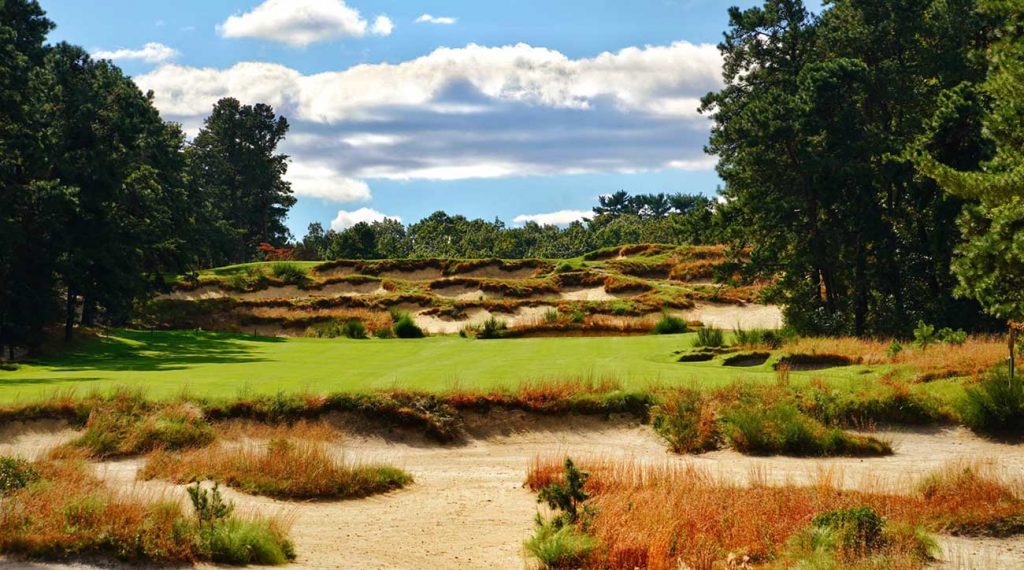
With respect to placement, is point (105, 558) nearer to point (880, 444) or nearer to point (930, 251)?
point (880, 444)

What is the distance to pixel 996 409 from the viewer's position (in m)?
19.8

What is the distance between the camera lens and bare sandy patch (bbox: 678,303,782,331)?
4912 centimetres

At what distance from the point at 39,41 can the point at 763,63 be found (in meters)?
39.7

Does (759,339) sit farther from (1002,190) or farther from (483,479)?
(483,479)

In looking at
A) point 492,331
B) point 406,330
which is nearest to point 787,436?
point 492,331

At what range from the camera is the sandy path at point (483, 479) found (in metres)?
12.9

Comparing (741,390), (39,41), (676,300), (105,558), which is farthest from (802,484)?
(39,41)

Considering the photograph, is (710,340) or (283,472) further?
(710,340)

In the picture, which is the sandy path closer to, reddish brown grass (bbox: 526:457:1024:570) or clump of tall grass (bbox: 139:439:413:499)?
clump of tall grass (bbox: 139:439:413:499)

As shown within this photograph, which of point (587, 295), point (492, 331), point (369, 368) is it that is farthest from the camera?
point (587, 295)

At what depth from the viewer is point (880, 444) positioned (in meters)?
19.0

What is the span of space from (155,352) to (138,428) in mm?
18843

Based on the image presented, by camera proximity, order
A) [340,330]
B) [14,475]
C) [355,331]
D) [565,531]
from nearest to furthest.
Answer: [565,531]
[14,475]
[355,331]
[340,330]

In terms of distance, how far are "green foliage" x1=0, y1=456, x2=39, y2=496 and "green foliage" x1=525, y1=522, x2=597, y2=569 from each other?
802 centimetres
